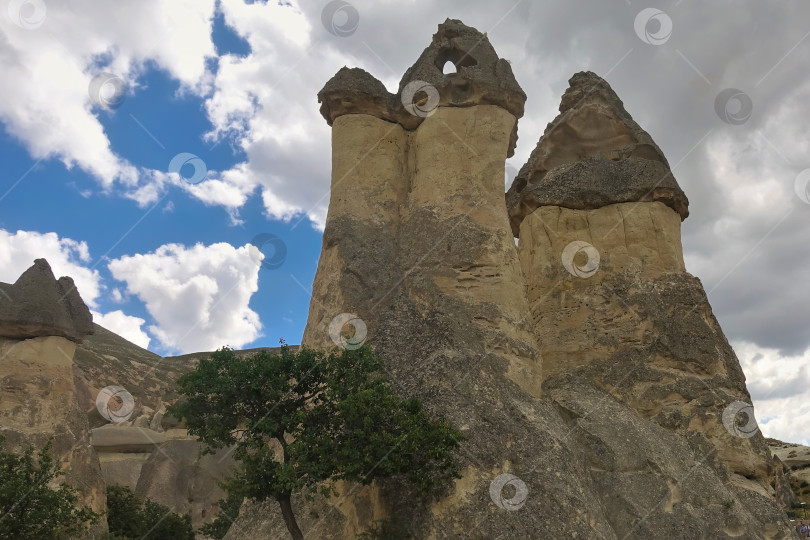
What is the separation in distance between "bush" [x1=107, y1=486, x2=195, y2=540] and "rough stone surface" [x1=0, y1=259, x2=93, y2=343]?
7.11m

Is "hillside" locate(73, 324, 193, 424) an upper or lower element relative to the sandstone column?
upper

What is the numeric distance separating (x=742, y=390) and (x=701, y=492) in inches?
211

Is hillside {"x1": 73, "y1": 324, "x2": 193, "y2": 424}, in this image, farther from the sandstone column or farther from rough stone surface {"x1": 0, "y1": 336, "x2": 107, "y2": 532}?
the sandstone column

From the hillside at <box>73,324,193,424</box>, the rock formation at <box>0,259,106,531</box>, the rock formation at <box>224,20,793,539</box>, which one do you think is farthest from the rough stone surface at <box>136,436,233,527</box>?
the rock formation at <box>224,20,793,539</box>

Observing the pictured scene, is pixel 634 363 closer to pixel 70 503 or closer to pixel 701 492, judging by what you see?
pixel 701 492

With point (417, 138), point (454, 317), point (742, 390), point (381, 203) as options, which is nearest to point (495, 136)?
point (417, 138)

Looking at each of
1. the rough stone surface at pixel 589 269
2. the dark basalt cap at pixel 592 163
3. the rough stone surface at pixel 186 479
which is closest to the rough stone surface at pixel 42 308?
the rough stone surface at pixel 186 479

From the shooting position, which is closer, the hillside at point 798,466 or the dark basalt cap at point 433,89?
the dark basalt cap at point 433,89

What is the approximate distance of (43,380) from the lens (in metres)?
23.8

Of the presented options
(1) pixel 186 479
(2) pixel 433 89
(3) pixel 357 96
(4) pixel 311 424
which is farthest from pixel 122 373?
(4) pixel 311 424

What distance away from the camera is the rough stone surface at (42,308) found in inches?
937

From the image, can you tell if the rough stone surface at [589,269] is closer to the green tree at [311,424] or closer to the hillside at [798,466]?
the green tree at [311,424]

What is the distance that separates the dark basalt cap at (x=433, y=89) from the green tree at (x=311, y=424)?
36.5 ft

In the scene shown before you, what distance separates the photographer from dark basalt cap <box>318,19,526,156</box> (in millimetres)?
23856
